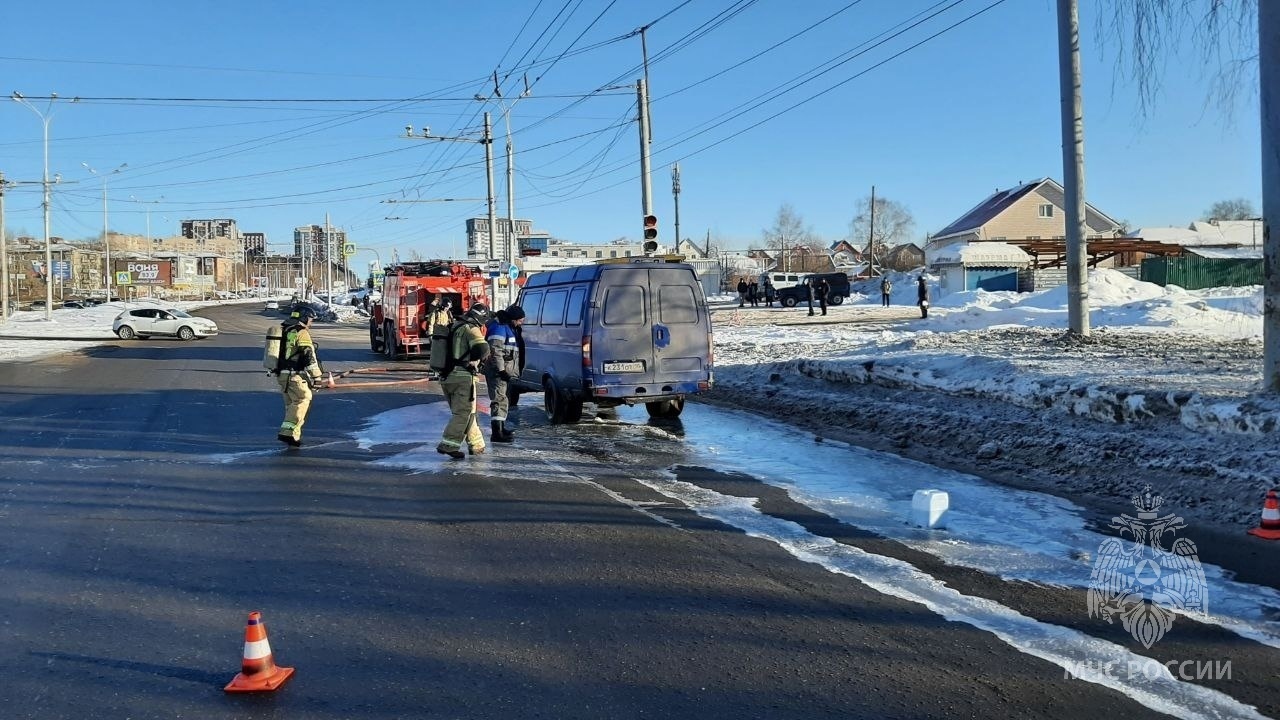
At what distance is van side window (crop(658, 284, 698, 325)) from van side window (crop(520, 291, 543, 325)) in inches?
93.6

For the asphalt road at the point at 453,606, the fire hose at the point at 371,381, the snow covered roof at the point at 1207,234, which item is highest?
the snow covered roof at the point at 1207,234

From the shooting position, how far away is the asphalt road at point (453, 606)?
165 inches

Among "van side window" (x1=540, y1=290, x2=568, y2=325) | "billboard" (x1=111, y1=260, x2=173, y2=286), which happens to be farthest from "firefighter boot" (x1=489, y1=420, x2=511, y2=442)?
"billboard" (x1=111, y1=260, x2=173, y2=286)

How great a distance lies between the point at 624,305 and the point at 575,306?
28.1 inches

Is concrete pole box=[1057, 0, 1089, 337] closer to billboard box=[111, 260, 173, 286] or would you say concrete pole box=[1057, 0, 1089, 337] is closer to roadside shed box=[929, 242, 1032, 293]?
roadside shed box=[929, 242, 1032, 293]

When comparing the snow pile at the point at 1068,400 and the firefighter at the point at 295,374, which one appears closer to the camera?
the snow pile at the point at 1068,400

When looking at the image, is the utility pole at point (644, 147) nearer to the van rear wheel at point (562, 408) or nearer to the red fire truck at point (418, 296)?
the red fire truck at point (418, 296)

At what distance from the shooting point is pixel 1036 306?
3052 centimetres

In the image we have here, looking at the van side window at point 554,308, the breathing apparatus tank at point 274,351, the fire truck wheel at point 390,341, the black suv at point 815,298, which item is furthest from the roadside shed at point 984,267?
the breathing apparatus tank at point 274,351

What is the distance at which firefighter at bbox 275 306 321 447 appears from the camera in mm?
11422

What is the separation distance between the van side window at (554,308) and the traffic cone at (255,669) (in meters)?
9.11

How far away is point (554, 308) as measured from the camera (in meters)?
13.7

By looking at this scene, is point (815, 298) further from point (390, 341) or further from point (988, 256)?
point (390, 341)

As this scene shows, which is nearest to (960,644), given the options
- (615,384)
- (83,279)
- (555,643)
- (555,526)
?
(555,643)
